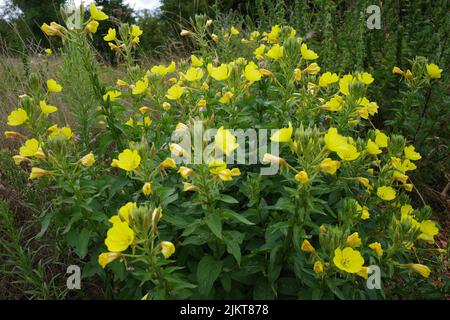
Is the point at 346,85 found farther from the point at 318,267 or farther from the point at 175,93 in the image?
the point at 318,267

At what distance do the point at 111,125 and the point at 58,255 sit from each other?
899 mm

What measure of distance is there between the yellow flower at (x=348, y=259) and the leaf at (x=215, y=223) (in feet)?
1.53

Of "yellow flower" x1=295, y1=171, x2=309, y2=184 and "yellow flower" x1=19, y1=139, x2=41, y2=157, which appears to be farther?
"yellow flower" x1=19, y1=139, x2=41, y2=157

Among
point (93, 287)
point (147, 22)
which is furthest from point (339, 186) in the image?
point (147, 22)

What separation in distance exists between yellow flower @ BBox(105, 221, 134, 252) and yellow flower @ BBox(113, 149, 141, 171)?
0.94 feet

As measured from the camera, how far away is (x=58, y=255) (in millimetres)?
2266

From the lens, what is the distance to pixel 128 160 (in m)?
1.56

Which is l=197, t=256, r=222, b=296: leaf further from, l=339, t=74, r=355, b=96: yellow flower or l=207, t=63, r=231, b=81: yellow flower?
l=339, t=74, r=355, b=96: yellow flower

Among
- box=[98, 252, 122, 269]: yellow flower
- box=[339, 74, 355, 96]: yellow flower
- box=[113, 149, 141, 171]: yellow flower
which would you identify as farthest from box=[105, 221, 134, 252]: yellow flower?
box=[339, 74, 355, 96]: yellow flower

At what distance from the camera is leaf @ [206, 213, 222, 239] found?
1461 mm

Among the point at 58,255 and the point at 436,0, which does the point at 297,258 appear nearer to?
the point at 58,255

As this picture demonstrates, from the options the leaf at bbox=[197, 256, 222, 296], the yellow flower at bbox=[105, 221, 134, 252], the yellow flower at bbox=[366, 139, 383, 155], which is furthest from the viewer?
the yellow flower at bbox=[366, 139, 383, 155]

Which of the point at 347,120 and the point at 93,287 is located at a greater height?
the point at 347,120

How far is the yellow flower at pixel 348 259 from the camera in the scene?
4.87 feet
